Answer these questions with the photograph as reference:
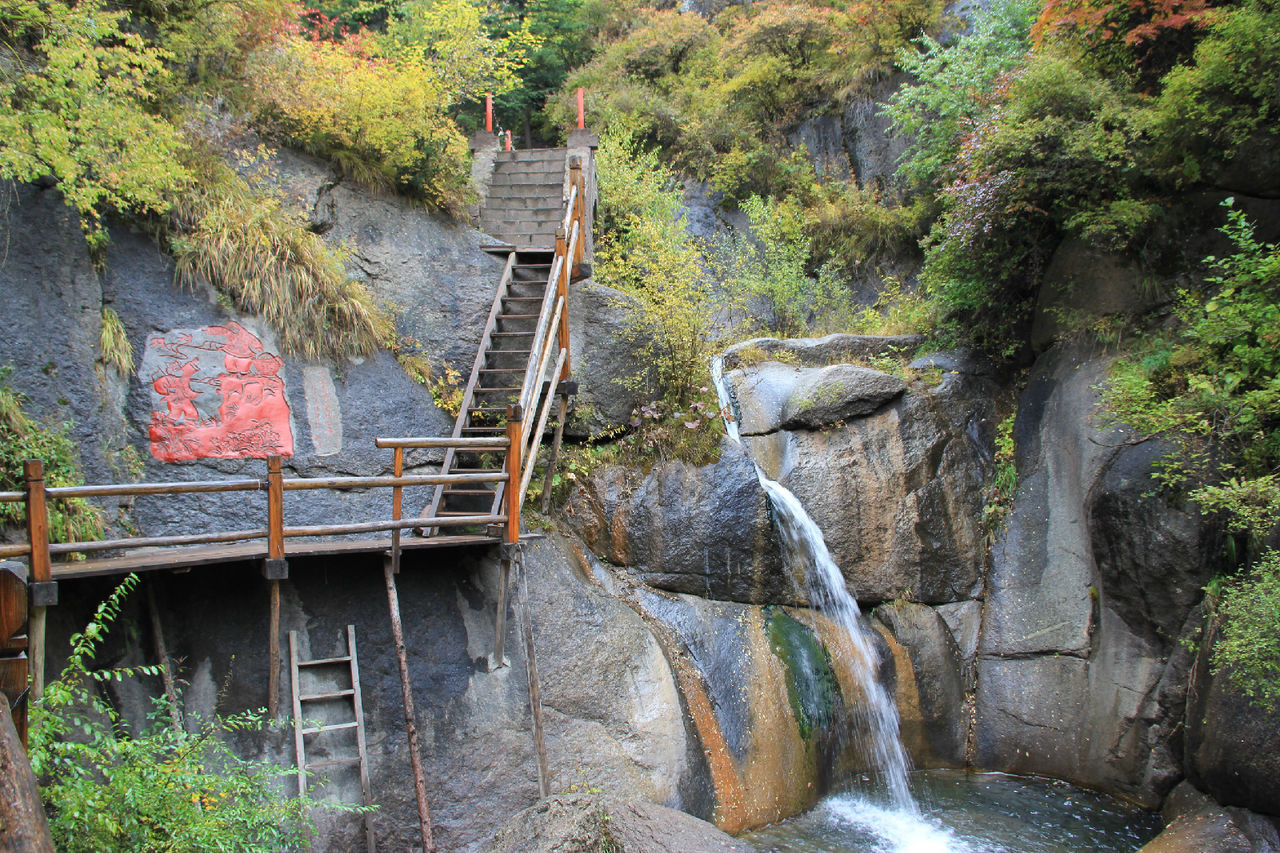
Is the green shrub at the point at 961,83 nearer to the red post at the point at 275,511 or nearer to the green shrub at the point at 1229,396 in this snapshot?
the green shrub at the point at 1229,396

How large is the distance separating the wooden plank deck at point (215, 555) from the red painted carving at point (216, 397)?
3.44 feet

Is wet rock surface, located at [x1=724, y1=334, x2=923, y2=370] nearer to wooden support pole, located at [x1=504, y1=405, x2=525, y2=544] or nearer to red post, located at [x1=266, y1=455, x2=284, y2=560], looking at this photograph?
wooden support pole, located at [x1=504, y1=405, x2=525, y2=544]

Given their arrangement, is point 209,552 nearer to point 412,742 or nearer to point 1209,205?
point 412,742

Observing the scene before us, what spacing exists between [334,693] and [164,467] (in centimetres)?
278

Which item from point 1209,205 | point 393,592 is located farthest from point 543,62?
point 393,592

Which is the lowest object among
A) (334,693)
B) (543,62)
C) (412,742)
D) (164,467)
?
(412,742)

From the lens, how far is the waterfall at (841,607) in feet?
25.8

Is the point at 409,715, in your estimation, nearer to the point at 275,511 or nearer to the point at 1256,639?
the point at 275,511

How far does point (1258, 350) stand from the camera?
22.2ft

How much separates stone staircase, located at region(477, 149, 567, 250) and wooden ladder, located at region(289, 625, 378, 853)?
19.8 feet

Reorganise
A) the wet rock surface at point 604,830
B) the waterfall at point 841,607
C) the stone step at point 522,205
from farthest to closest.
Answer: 1. the stone step at point 522,205
2. the waterfall at point 841,607
3. the wet rock surface at point 604,830

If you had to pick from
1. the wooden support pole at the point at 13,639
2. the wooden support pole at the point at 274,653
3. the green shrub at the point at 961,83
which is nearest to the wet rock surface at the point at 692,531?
the wooden support pole at the point at 274,653

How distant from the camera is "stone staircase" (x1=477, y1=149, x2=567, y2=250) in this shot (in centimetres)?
1096

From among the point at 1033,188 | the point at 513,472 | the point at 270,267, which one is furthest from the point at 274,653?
the point at 1033,188
